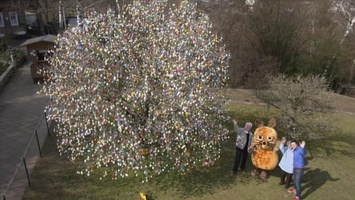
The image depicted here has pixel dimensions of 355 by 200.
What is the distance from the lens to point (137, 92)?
30.7 feet

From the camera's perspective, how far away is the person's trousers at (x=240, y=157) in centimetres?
1152

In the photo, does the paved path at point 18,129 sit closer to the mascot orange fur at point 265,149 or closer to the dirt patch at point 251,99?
the mascot orange fur at point 265,149

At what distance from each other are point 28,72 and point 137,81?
55.0ft

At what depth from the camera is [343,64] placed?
27719mm

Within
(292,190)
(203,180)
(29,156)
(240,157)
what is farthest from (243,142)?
(29,156)

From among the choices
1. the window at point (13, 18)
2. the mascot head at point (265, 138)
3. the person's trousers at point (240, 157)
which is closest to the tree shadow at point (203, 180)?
the person's trousers at point (240, 157)

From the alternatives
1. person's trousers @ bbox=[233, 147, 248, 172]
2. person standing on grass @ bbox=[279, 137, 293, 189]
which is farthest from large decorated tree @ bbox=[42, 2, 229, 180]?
person standing on grass @ bbox=[279, 137, 293, 189]

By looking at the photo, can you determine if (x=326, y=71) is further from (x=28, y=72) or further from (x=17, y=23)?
(x=17, y=23)

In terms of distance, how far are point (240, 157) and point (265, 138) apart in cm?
98

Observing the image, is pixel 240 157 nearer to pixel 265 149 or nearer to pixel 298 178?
pixel 265 149

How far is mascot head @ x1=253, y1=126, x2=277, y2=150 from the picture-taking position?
11351mm

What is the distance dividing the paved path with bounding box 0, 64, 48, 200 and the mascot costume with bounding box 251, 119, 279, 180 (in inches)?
269

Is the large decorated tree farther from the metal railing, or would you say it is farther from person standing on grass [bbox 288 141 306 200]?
person standing on grass [bbox 288 141 306 200]

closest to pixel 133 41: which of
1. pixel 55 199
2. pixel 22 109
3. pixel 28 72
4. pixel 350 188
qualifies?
pixel 55 199
